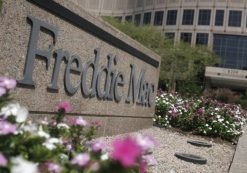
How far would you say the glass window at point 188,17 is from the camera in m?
66.2

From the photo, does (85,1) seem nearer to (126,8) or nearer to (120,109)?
(126,8)

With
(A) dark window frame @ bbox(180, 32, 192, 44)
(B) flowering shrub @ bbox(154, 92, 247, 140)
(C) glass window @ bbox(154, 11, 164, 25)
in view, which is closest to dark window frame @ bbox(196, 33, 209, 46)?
(A) dark window frame @ bbox(180, 32, 192, 44)

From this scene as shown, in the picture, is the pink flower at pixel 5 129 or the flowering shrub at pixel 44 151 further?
the pink flower at pixel 5 129

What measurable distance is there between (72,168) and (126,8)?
7331cm

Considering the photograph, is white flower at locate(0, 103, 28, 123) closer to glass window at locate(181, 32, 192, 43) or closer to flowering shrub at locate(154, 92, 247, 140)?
flowering shrub at locate(154, 92, 247, 140)

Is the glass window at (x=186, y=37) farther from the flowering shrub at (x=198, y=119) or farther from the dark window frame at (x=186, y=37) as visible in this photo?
the flowering shrub at (x=198, y=119)

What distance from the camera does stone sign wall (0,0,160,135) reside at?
561 centimetres

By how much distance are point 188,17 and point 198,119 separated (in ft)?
176

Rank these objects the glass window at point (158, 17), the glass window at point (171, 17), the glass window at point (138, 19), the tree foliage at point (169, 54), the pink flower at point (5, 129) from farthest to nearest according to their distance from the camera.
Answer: the glass window at point (138, 19)
the glass window at point (158, 17)
the glass window at point (171, 17)
the tree foliage at point (169, 54)
the pink flower at point (5, 129)

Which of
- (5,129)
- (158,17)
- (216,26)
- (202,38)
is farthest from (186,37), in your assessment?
(5,129)

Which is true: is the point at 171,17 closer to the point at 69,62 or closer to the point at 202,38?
the point at 202,38

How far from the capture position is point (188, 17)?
217ft

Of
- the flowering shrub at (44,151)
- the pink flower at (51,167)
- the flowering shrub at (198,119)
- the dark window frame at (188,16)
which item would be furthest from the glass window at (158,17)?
the pink flower at (51,167)

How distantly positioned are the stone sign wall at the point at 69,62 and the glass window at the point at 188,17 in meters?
56.3
